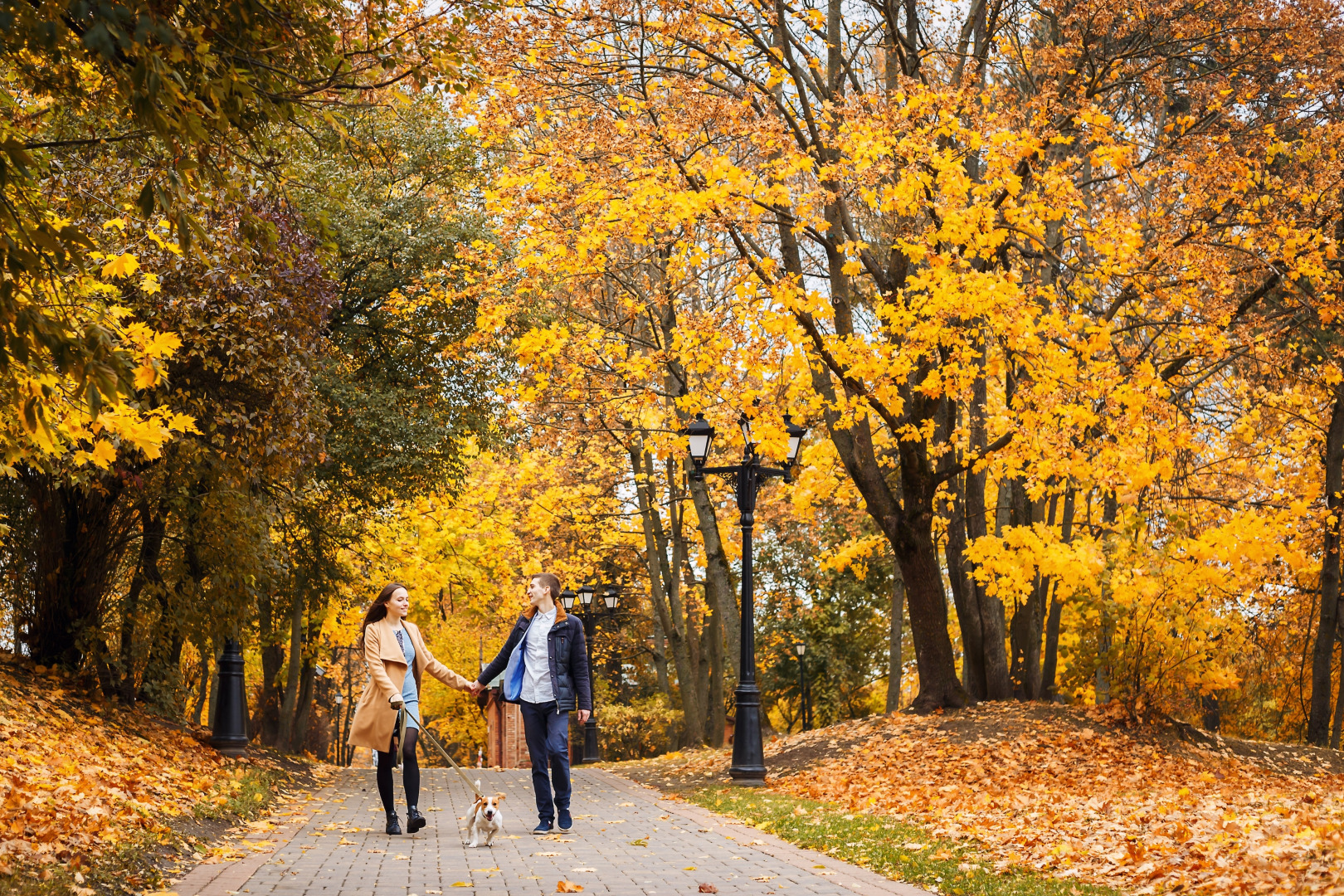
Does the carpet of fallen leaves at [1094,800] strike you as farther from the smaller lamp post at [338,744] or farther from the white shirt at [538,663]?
the smaller lamp post at [338,744]

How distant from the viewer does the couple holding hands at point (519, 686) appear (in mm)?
8891

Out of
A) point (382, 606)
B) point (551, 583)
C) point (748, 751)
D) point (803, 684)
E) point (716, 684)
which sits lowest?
point (803, 684)

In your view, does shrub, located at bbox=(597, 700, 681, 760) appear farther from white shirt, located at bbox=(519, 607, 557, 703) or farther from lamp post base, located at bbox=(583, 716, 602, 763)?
white shirt, located at bbox=(519, 607, 557, 703)

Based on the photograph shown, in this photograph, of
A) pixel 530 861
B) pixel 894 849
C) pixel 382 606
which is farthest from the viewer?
pixel 382 606

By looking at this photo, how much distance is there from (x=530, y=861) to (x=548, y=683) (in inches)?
74.7

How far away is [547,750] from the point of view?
9398 mm

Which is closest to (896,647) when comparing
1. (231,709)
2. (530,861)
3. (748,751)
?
(748,751)

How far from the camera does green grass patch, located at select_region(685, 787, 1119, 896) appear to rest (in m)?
6.35

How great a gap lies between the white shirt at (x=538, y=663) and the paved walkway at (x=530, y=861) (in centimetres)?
109

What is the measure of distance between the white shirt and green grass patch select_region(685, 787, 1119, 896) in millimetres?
2124

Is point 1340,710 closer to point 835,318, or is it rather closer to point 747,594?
point 835,318

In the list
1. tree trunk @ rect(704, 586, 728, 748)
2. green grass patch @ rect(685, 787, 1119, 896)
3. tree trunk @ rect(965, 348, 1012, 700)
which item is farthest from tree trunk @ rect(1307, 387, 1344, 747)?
tree trunk @ rect(704, 586, 728, 748)

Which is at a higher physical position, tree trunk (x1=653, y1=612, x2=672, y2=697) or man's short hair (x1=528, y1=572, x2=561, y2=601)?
man's short hair (x1=528, y1=572, x2=561, y2=601)

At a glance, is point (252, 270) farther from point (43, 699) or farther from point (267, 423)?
point (43, 699)
